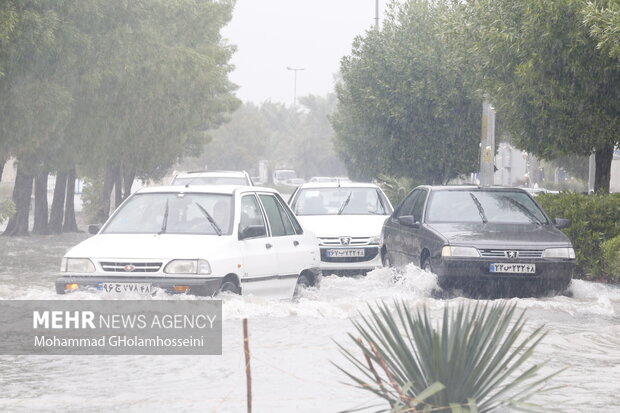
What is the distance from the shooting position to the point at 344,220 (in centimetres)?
1928

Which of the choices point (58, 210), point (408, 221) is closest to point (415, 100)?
point (58, 210)

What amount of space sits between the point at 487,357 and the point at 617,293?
1129cm

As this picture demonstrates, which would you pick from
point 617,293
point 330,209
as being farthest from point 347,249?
point 617,293

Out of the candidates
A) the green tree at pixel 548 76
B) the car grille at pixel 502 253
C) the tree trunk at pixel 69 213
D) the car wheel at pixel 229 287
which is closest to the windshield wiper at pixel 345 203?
the green tree at pixel 548 76

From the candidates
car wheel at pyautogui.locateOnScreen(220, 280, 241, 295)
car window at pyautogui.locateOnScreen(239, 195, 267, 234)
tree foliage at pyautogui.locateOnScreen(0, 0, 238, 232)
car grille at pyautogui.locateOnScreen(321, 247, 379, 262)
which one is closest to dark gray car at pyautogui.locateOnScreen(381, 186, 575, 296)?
car grille at pyautogui.locateOnScreen(321, 247, 379, 262)

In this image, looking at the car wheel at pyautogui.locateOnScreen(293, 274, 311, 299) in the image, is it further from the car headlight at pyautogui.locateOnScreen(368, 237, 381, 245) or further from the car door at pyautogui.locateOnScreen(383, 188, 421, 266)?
the car headlight at pyautogui.locateOnScreen(368, 237, 381, 245)

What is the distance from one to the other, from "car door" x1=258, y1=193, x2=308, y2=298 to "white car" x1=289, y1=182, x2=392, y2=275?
465 centimetres

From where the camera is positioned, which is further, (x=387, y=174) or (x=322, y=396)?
(x=387, y=174)

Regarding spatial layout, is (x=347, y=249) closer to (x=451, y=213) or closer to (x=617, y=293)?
(x=451, y=213)

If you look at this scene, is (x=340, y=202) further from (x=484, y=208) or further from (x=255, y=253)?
(x=255, y=253)

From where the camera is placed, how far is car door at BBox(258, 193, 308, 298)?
1277 centimetres

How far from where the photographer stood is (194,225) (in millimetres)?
12344

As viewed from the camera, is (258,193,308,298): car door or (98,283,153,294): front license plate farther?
(258,193,308,298): car door

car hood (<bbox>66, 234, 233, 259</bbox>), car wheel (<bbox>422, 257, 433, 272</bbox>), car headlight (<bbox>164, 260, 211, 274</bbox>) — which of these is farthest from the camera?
car wheel (<bbox>422, 257, 433, 272</bbox>)
